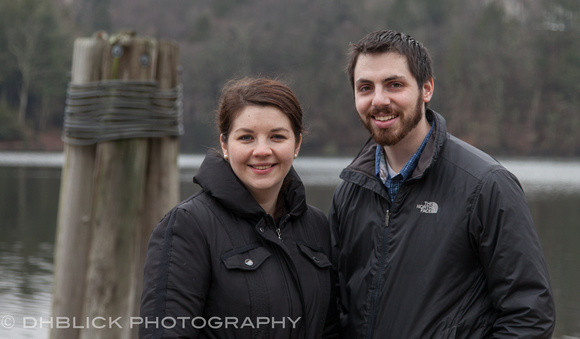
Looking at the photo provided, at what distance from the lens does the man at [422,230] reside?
2871 millimetres

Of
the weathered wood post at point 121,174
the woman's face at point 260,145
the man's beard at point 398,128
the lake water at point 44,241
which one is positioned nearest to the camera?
the woman's face at point 260,145

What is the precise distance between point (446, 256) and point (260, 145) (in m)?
0.89

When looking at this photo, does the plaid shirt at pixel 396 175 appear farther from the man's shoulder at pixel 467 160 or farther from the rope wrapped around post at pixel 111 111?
the rope wrapped around post at pixel 111 111

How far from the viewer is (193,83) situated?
243 ft

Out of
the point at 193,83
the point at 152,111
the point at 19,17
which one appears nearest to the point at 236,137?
the point at 152,111

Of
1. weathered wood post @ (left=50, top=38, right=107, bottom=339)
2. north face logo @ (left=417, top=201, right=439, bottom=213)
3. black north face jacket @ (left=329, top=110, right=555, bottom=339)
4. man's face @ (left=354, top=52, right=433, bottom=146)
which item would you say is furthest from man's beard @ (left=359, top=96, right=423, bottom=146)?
weathered wood post @ (left=50, top=38, right=107, bottom=339)

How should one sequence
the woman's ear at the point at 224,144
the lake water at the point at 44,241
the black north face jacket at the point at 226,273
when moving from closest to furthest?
1. the black north face jacket at the point at 226,273
2. the woman's ear at the point at 224,144
3. the lake water at the point at 44,241

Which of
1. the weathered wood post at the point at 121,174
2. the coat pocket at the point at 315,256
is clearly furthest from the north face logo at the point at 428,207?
the weathered wood post at the point at 121,174

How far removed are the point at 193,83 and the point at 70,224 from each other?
70833 millimetres

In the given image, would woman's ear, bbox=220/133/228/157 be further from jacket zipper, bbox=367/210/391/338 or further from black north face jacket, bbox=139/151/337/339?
jacket zipper, bbox=367/210/391/338

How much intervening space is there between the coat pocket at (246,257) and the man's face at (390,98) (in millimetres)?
767

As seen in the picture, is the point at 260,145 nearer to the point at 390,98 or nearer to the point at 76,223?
the point at 390,98

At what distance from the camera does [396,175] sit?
3.21m

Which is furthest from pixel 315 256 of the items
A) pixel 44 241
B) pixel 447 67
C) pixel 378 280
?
pixel 447 67
